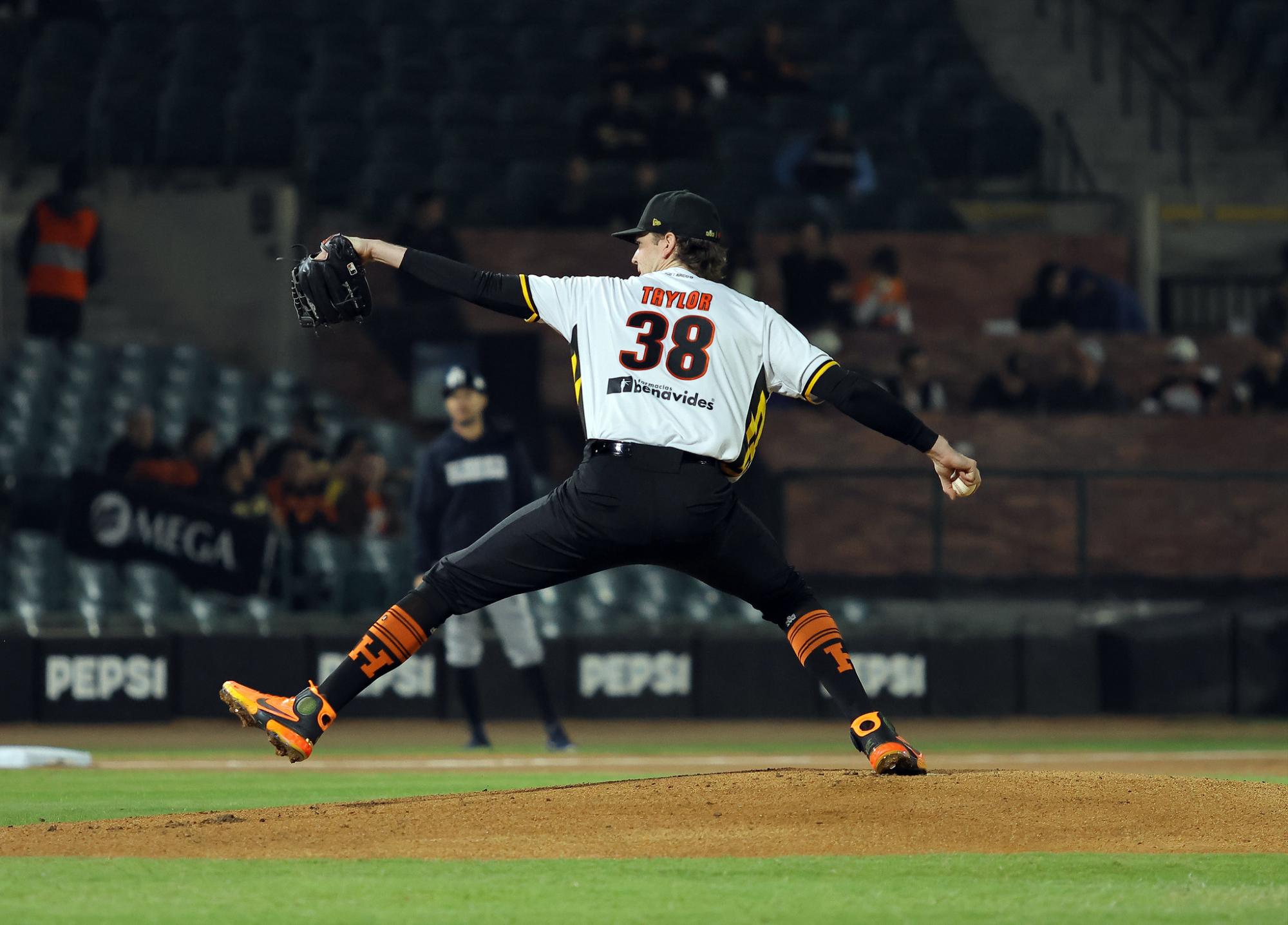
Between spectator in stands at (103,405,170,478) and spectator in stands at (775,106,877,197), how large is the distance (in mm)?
7484

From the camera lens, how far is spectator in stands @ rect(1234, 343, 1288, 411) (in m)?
16.6

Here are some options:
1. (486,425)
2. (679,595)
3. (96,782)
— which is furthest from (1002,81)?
(96,782)

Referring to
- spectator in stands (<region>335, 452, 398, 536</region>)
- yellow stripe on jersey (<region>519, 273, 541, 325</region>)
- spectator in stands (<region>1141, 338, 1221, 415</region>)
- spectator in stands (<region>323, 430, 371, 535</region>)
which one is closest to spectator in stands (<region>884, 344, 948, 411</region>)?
spectator in stands (<region>1141, 338, 1221, 415</region>)

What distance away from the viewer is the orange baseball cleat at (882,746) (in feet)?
21.0

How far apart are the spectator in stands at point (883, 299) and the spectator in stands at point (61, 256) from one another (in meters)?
6.89

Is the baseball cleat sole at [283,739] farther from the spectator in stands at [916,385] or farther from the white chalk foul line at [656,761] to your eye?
the spectator in stands at [916,385]

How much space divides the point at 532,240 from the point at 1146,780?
1163 centimetres

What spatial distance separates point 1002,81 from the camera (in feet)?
73.4

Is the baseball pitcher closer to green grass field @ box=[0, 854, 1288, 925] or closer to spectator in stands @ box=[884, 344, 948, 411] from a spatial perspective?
green grass field @ box=[0, 854, 1288, 925]

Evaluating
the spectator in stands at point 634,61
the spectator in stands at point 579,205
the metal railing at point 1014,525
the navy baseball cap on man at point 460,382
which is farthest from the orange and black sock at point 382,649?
the spectator in stands at point 634,61

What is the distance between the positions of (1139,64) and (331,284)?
1778cm

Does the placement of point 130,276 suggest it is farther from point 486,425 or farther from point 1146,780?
point 1146,780

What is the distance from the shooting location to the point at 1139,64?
22.2m

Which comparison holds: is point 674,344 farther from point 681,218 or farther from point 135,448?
point 135,448
